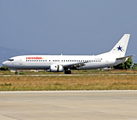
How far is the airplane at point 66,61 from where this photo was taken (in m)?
56.7

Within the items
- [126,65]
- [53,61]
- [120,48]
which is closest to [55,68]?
[53,61]

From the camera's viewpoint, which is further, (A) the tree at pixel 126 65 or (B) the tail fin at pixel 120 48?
(A) the tree at pixel 126 65

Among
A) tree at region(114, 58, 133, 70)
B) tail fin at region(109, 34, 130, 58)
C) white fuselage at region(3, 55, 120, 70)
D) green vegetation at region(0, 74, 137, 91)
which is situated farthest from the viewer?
tree at region(114, 58, 133, 70)

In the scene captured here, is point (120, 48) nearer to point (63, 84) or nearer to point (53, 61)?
point (53, 61)

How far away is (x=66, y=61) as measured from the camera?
5831 centimetres

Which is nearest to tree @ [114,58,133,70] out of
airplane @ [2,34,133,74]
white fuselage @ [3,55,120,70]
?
airplane @ [2,34,133,74]

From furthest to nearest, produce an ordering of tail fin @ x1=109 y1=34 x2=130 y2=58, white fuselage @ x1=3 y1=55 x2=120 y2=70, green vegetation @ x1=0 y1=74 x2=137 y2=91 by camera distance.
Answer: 1. tail fin @ x1=109 y1=34 x2=130 y2=58
2. white fuselage @ x1=3 y1=55 x2=120 y2=70
3. green vegetation @ x1=0 y1=74 x2=137 y2=91

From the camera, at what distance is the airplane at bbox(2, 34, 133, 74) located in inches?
2233

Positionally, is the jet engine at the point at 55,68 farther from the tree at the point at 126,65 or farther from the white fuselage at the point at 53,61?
the tree at the point at 126,65

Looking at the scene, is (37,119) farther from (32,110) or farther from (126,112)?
A: (126,112)

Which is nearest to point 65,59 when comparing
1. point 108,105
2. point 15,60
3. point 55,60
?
point 55,60

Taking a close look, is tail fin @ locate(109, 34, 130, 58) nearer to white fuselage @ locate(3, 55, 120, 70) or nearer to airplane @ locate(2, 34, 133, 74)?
airplane @ locate(2, 34, 133, 74)

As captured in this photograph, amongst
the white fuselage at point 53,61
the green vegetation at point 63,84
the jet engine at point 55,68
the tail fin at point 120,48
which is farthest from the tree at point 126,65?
the green vegetation at point 63,84

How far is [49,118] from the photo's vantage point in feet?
40.2
